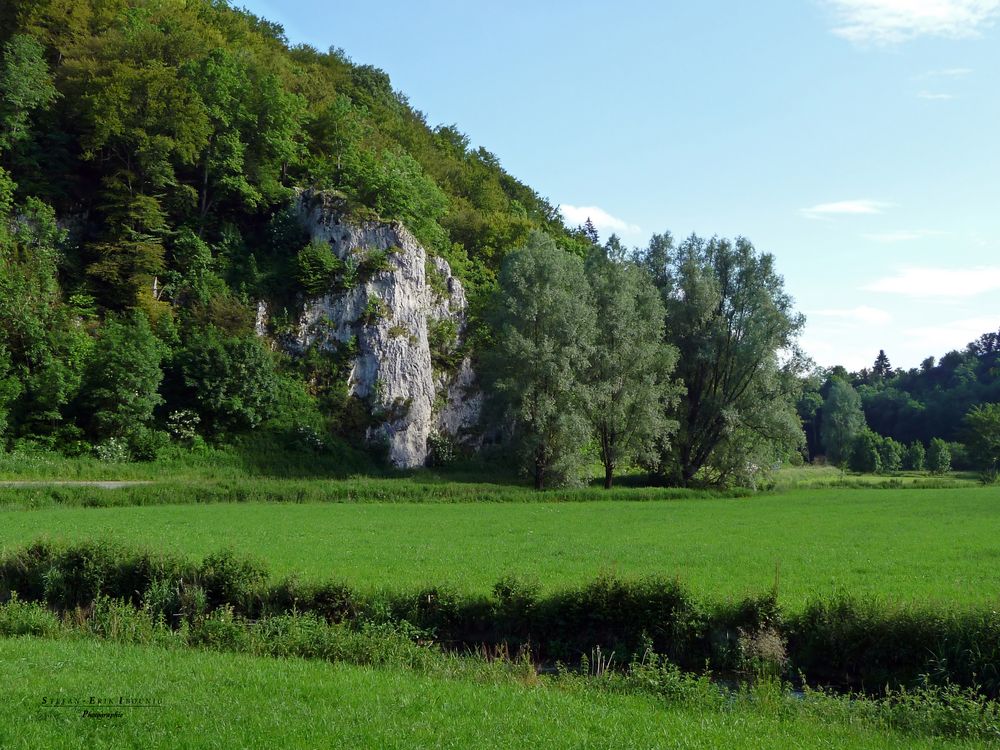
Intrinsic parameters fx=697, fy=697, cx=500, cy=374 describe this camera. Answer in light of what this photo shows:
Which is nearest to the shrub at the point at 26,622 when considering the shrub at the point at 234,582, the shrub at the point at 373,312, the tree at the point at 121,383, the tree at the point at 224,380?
the shrub at the point at 234,582

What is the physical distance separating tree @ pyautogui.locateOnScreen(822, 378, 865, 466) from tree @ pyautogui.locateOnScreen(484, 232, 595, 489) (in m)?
87.8

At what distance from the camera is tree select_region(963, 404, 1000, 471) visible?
278 feet

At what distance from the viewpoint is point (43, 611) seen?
16000 millimetres

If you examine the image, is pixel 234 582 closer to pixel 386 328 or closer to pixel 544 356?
pixel 544 356

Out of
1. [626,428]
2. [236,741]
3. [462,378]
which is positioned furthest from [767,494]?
[236,741]

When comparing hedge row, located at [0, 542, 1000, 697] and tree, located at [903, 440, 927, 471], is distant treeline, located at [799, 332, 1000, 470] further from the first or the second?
hedge row, located at [0, 542, 1000, 697]

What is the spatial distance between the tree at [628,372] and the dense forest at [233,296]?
0.56 ft

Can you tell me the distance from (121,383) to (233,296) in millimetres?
12196

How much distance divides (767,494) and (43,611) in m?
50.1

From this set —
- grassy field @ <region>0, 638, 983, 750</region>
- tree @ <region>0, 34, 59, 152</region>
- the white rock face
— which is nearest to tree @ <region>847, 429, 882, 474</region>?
the white rock face

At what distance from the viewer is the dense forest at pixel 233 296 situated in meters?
43.7

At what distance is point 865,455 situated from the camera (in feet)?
340

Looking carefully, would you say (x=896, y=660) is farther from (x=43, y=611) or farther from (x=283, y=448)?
(x=283, y=448)

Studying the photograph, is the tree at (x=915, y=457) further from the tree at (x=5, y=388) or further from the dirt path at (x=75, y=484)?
the tree at (x=5, y=388)
